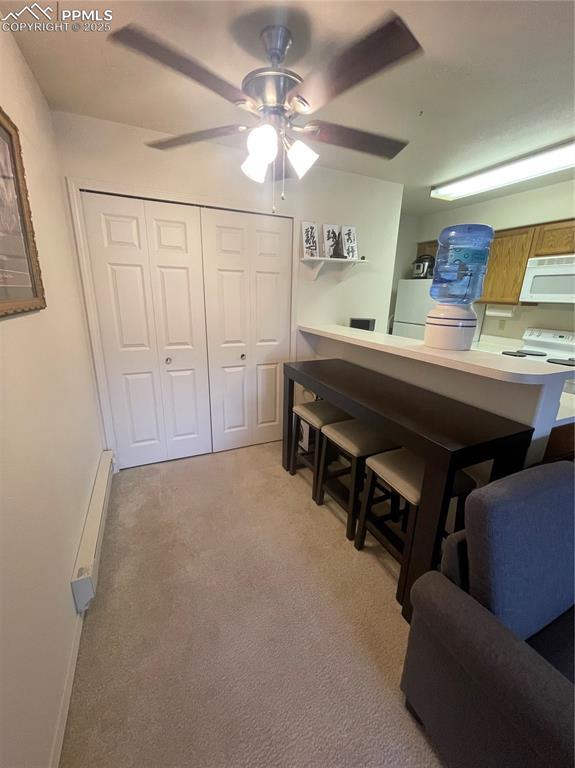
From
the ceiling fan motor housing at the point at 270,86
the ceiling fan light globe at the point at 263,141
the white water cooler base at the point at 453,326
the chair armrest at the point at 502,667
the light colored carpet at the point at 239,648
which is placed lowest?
the light colored carpet at the point at 239,648

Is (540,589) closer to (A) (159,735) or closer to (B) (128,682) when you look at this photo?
(A) (159,735)

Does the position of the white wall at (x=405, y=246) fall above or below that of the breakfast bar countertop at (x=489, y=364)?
above

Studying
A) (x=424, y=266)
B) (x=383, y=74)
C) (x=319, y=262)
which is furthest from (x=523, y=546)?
(x=424, y=266)

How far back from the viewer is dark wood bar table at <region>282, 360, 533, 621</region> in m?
1.18

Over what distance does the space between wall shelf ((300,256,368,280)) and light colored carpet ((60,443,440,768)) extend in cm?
199

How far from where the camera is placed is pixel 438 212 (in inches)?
157

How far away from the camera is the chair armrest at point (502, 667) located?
64 centimetres

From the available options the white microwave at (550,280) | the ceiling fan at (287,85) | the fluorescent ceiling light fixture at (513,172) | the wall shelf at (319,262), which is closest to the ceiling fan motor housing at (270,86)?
the ceiling fan at (287,85)

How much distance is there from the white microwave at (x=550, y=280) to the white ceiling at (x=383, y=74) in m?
1.23

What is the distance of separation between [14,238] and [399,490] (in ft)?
5.97

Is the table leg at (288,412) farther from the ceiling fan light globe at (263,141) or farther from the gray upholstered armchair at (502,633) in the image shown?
the gray upholstered armchair at (502,633)

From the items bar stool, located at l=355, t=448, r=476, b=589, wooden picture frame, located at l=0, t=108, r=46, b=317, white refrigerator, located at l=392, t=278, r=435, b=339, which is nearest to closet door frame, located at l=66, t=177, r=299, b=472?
wooden picture frame, located at l=0, t=108, r=46, b=317

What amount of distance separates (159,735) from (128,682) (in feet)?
0.76

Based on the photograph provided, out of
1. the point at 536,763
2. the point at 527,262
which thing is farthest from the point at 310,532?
the point at 527,262
